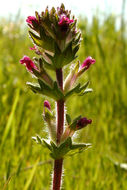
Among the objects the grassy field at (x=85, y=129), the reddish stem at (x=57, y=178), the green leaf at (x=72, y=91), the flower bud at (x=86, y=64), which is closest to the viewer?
the reddish stem at (x=57, y=178)

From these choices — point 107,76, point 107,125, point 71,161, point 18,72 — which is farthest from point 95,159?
point 18,72

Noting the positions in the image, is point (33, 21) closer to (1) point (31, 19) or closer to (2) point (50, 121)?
(1) point (31, 19)

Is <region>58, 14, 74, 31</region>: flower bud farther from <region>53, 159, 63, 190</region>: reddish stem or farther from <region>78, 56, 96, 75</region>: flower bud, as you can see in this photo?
<region>53, 159, 63, 190</region>: reddish stem

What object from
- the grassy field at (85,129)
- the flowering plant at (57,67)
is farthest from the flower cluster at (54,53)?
the grassy field at (85,129)

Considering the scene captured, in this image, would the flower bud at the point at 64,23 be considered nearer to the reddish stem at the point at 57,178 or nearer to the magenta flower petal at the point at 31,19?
the magenta flower petal at the point at 31,19

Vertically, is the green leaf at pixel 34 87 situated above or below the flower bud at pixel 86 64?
below

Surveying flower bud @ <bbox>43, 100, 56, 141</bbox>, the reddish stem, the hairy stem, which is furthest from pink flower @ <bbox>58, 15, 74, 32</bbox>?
the reddish stem
